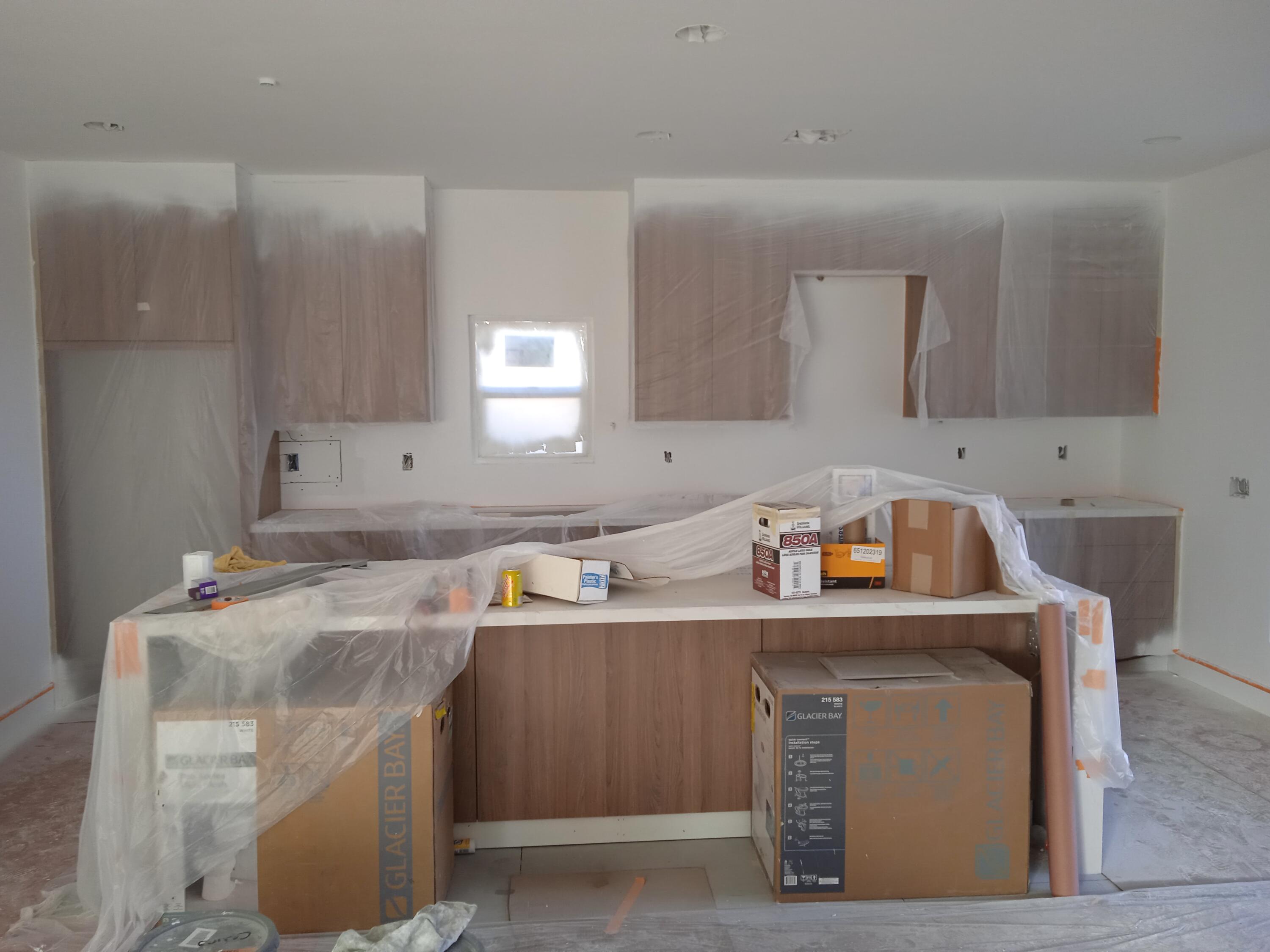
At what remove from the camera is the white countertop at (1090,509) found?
4.32 meters

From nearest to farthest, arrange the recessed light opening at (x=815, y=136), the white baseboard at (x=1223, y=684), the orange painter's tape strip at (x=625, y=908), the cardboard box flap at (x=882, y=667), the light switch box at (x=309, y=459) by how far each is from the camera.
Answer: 1. the orange painter's tape strip at (x=625, y=908)
2. the cardboard box flap at (x=882, y=667)
3. the recessed light opening at (x=815, y=136)
4. the white baseboard at (x=1223, y=684)
5. the light switch box at (x=309, y=459)

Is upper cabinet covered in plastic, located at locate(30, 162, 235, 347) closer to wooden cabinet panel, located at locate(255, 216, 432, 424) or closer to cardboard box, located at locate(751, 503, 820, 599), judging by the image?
wooden cabinet panel, located at locate(255, 216, 432, 424)

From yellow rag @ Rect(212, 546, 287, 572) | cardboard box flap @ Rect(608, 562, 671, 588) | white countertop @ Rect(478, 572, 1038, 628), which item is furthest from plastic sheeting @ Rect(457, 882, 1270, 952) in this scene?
yellow rag @ Rect(212, 546, 287, 572)

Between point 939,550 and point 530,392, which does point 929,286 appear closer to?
point 530,392

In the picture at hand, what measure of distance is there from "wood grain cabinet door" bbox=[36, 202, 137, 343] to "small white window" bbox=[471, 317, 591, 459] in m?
1.59

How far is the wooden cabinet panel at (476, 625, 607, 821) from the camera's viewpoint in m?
2.59

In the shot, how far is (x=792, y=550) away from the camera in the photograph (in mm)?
2451

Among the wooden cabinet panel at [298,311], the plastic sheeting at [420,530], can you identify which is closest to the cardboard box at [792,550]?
the plastic sheeting at [420,530]

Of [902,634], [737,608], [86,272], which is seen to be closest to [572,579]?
[737,608]

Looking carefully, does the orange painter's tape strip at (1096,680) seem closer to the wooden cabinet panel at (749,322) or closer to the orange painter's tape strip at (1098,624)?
the orange painter's tape strip at (1098,624)

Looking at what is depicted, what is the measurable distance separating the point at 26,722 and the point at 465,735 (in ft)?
7.77

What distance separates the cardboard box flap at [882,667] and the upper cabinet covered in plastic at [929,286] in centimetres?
203

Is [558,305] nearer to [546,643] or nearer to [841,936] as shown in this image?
[546,643]

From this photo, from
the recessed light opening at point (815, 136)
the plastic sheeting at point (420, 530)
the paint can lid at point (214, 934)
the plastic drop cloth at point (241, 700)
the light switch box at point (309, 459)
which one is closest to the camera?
the paint can lid at point (214, 934)
